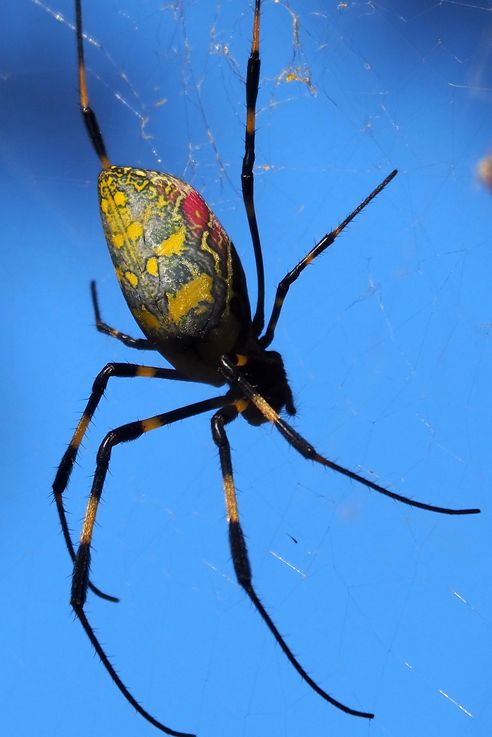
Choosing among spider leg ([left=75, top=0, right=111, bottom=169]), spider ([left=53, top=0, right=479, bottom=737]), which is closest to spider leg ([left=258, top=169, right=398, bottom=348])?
spider ([left=53, top=0, right=479, bottom=737])

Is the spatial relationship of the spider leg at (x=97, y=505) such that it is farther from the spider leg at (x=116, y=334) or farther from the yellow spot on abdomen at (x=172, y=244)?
the yellow spot on abdomen at (x=172, y=244)

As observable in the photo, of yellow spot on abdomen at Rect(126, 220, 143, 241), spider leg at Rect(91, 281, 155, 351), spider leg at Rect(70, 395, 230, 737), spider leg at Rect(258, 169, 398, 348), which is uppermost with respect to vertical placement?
spider leg at Rect(258, 169, 398, 348)

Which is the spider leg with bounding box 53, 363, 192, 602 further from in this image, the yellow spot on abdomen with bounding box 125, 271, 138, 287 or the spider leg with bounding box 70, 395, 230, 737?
the yellow spot on abdomen with bounding box 125, 271, 138, 287

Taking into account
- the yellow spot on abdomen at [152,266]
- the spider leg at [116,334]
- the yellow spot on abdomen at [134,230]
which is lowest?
the spider leg at [116,334]

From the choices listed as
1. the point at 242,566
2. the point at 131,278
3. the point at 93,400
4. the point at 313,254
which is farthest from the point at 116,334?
the point at 242,566

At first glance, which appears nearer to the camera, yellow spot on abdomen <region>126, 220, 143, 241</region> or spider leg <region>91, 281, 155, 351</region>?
yellow spot on abdomen <region>126, 220, 143, 241</region>

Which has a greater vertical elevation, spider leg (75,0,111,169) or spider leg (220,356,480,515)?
spider leg (75,0,111,169)

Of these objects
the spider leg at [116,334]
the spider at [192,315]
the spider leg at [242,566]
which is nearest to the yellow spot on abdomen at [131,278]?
the spider at [192,315]
